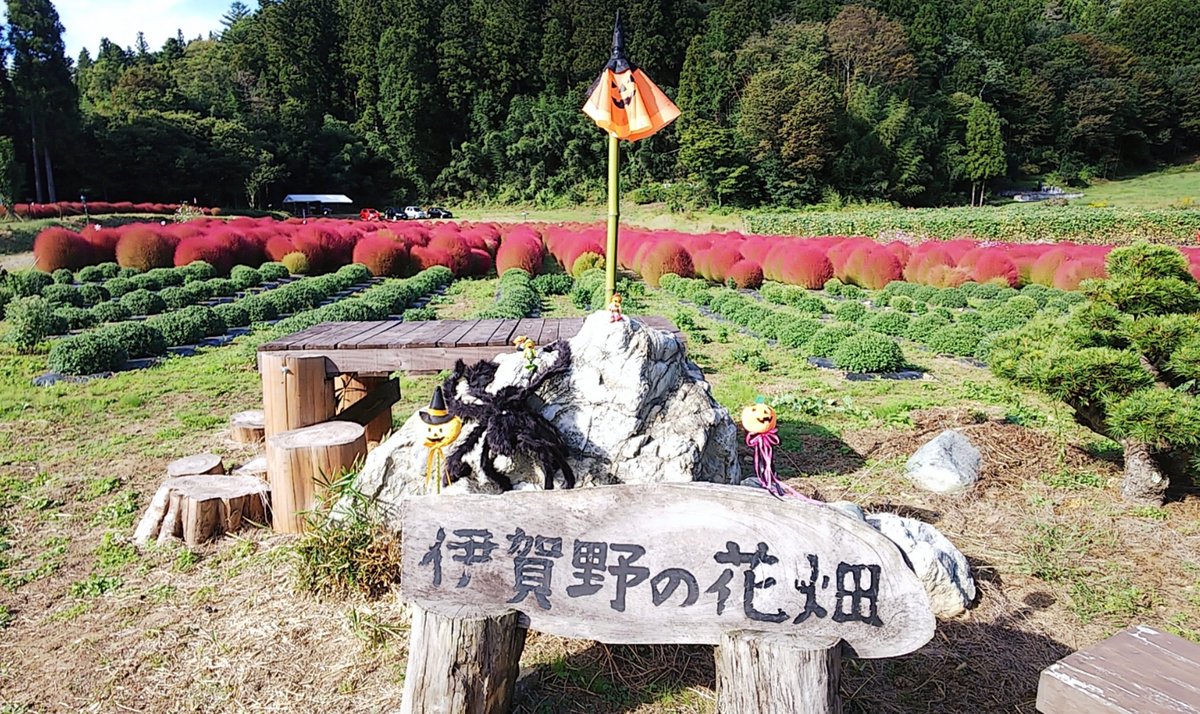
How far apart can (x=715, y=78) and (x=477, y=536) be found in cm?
5184

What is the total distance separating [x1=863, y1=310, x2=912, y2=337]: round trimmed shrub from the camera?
30.8ft

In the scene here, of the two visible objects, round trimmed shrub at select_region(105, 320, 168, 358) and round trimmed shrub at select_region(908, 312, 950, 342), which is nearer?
round trimmed shrub at select_region(105, 320, 168, 358)

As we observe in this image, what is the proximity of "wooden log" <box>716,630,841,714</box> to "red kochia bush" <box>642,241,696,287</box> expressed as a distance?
44.4 feet

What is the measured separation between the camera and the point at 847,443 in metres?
4.97

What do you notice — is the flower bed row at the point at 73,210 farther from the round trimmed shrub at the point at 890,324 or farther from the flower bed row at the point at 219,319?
the round trimmed shrub at the point at 890,324

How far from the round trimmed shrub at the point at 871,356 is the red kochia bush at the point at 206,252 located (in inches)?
536

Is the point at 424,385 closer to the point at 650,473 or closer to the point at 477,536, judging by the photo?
the point at 650,473

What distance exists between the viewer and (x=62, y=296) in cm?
1127

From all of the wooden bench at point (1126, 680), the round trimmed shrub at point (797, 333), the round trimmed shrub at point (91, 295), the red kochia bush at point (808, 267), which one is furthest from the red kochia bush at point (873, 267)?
the round trimmed shrub at point (91, 295)

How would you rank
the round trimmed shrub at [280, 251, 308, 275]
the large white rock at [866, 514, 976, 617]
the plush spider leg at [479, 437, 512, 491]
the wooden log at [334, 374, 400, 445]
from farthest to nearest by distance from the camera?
the round trimmed shrub at [280, 251, 308, 275]
the wooden log at [334, 374, 400, 445]
the large white rock at [866, 514, 976, 617]
the plush spider leg at [479, 437, 512, 491]

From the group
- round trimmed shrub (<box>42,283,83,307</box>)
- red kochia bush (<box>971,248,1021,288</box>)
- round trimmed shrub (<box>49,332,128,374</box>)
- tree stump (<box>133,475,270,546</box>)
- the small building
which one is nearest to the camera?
tree stump (<box>133,475,270,546</box>)

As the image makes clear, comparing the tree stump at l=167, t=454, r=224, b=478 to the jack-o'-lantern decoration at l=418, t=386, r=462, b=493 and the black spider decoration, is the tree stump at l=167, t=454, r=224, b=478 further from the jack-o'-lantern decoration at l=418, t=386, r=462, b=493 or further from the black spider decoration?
the jack-o'-lantern decoration at l=418, t=386, r=462, b=493

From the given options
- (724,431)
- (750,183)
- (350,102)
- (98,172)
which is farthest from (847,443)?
(350,102)

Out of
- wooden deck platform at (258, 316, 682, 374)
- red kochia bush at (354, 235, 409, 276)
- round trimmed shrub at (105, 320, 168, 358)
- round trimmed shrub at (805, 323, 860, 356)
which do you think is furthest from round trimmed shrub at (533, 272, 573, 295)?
wooden deck platform at (258, 316, 682, 374)
